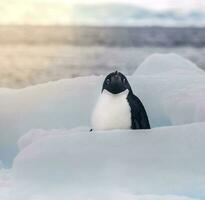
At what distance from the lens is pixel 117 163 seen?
4.22 feet

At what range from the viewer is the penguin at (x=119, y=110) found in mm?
1361

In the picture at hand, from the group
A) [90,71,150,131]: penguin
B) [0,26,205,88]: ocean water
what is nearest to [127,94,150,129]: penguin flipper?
[90,71,150,131]: penguin

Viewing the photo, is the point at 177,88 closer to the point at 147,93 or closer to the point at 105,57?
the point at 147,93

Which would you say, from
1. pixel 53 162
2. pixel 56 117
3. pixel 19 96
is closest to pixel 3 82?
pixel 19 96

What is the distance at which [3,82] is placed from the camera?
1.52 m

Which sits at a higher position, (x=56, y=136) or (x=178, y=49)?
(x=178, y=49)

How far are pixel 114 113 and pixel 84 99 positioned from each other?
0.15 m

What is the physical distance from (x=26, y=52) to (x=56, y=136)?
28cm

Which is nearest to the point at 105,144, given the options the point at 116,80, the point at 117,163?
the point at 117,163

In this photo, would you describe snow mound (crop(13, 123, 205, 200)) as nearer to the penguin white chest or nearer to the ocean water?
the penguin white chest

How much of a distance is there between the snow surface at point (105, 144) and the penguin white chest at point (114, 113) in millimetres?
37

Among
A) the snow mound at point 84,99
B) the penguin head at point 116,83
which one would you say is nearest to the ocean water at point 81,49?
the snow mound at point 84,99

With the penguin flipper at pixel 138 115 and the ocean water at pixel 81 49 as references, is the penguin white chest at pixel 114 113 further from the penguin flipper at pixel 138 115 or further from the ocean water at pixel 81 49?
the ocean water at pixel 81 49

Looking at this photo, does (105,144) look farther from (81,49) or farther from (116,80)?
(81,49)
